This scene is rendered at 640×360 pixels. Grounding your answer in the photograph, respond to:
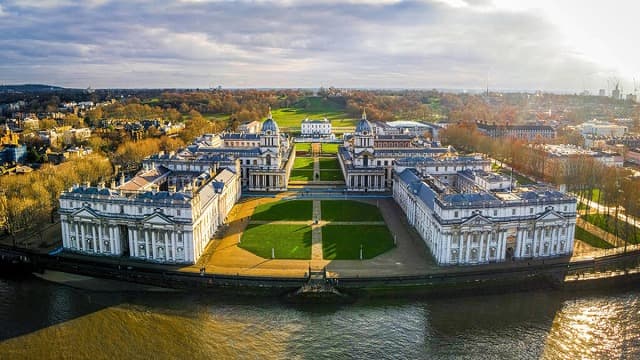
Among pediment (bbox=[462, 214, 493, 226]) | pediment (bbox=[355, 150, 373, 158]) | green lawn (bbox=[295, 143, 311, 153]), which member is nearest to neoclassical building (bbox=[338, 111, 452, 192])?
pediment (bbox=[355, 150, 373, 158])

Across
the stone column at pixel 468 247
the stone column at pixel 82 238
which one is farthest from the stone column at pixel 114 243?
the stone column at pixel 468 247

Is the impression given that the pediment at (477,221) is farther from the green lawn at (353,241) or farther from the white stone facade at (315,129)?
the white stone facade at (315,129)

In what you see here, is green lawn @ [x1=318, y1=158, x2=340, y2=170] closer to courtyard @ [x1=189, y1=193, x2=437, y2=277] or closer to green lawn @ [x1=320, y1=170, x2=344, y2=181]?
green lawn @ [x1=320, y1=170, x2=344, y2=181]

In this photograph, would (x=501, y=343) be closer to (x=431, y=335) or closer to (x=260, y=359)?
Answer: (x=431, y=335)

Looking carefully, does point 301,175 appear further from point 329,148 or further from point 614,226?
point 614,226

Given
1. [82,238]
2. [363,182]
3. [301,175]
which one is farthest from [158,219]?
[301,175]

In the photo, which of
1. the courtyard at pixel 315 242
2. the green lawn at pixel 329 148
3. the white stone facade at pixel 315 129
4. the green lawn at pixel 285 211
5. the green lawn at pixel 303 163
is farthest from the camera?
the white stone facade at pixel 315 129
